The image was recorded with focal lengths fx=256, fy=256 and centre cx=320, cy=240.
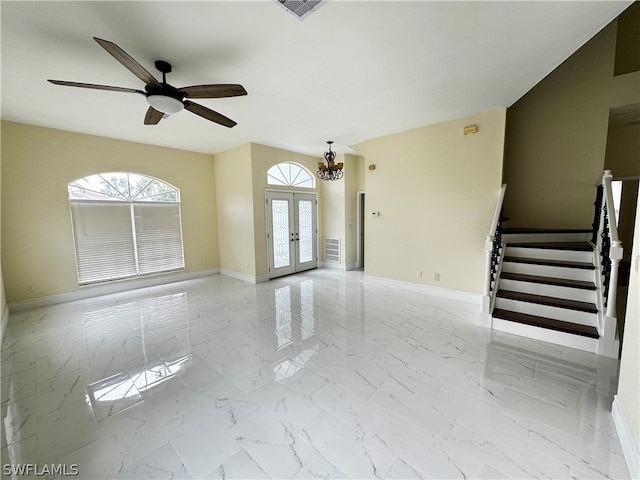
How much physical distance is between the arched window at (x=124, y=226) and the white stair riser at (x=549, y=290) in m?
6.45

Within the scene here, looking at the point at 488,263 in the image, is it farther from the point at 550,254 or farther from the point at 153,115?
the point at 153,115

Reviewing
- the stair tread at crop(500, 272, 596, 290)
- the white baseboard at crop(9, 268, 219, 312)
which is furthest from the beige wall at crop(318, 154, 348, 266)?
the stair tread at crop(500, 272, 596, 290)

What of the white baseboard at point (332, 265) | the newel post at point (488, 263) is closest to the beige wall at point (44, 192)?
the white baseboard at point (332, 265)

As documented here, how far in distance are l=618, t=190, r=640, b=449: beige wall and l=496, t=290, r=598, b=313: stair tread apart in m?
1.38

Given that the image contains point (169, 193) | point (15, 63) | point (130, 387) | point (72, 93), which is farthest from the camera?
point (169, 193)

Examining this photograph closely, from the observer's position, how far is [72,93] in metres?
3.16

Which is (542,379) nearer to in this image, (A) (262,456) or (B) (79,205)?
(A) (262,456)

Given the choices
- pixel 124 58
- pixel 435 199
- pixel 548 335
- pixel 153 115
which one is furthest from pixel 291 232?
pixel 548 335

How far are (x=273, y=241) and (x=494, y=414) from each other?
496 centimetres

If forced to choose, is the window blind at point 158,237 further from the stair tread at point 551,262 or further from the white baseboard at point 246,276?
the stair tread at point 551,262

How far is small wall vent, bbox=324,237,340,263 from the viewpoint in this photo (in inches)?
277

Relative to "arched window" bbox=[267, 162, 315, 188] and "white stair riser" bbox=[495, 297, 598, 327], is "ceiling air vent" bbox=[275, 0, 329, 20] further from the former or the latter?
"arched window" bbox=[267, 162, 315, 188]

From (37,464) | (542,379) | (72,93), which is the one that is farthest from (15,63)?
(542,379)

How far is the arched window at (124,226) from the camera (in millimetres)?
4766
